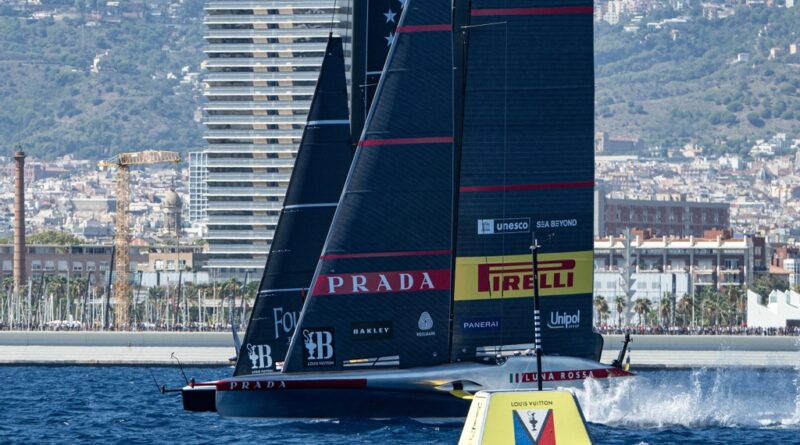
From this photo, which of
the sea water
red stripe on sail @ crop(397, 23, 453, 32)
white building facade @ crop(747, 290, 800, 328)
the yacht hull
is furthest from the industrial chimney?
red stripe on sail @ crop(397, 23, 453, 32)

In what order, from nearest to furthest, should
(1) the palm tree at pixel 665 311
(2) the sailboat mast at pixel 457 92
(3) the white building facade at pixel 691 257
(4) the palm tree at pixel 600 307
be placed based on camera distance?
(2) the sailboat mast at pixel 457 92, (4) the palm tree at pixel 600 307, (1) the palm tree at pixel 665 311, (3) the white building facade at pixel 691 257

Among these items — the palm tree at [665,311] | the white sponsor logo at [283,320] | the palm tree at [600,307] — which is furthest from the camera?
the palm tree at [665,311]

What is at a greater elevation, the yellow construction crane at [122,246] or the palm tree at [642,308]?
the yellow construction crane at [122,246]

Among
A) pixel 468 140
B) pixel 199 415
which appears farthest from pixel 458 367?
pixel 199 415

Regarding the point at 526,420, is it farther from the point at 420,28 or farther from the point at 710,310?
the point at 710,310

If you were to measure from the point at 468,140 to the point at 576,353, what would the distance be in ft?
17.2

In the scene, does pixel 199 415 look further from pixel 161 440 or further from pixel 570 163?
pixel 570 163

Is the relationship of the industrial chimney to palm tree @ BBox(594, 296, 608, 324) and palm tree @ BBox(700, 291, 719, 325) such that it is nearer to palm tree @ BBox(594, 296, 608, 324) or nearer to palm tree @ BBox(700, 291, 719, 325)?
palm tree @ BBox(594, 296, 608, 324)

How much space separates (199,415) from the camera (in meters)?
47.5

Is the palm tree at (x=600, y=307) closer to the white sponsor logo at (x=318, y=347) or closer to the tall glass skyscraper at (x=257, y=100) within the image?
the tall glass skyscraper at (x=257, y=100)

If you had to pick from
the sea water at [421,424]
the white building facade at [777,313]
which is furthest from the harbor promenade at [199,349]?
the sea water at [421,424]

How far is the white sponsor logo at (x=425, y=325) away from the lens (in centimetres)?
4162

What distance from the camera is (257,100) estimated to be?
167 metres

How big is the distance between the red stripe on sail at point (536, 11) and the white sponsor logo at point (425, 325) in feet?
21.2
